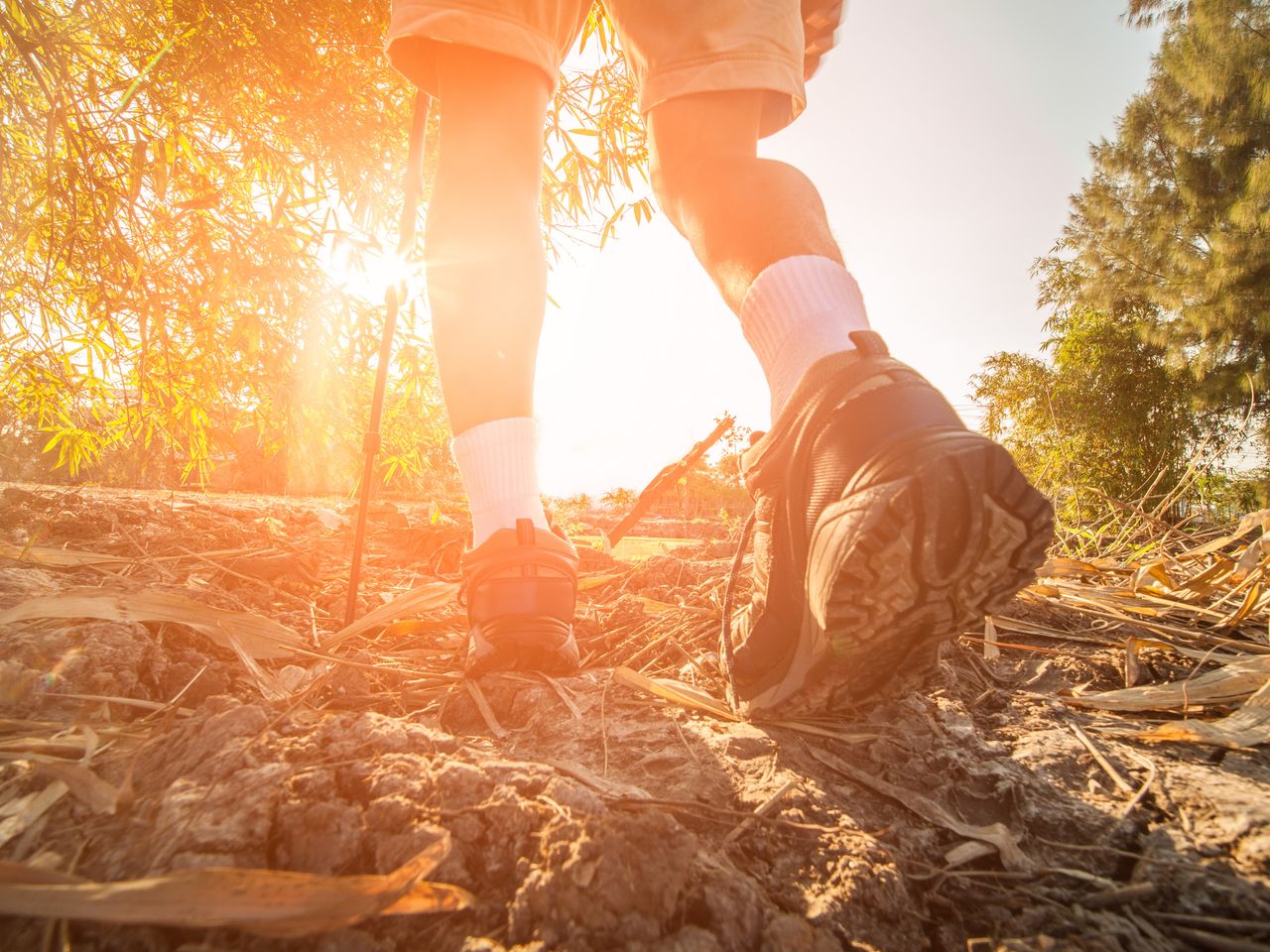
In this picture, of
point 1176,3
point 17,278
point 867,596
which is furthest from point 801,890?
point 1176,3

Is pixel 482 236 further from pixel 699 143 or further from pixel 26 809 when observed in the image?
pixel 26 809

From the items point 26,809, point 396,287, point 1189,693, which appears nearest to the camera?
point 26,809

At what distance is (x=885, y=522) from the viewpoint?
0.64m

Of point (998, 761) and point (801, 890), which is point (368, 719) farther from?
point (998, 761)

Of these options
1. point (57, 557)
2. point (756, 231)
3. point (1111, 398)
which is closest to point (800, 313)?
point (756, 231)

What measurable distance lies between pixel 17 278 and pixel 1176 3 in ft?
90.6

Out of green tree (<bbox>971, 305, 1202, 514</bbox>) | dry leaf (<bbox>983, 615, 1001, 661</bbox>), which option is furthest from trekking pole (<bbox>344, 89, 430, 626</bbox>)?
green tree (<bbox>971, 305, 1202, 514</bbox>)

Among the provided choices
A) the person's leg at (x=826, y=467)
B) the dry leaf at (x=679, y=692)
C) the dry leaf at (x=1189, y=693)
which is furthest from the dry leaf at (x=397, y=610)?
the dry leaf at (x=1189, y=693)

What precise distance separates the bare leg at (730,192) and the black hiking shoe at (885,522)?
0.71ft

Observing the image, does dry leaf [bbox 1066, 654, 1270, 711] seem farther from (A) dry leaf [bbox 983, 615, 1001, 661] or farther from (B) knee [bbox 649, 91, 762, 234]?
(B) knee [bbox 649, 91, 762, 234]

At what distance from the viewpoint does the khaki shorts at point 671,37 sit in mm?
1034

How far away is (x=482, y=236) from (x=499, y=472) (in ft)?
1.43

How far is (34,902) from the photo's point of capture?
0.39 metres

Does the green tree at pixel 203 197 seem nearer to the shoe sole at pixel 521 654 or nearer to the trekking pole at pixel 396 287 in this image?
the trekking pole at pixel 396 287
